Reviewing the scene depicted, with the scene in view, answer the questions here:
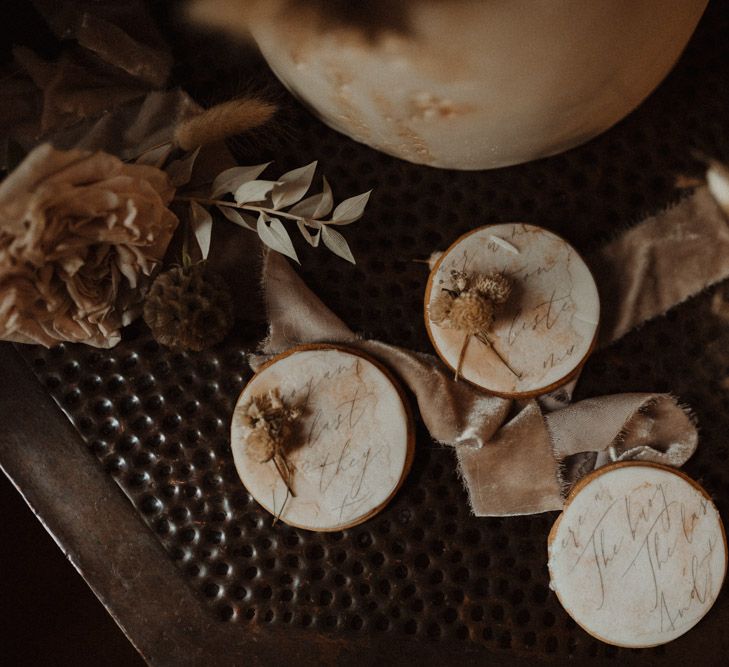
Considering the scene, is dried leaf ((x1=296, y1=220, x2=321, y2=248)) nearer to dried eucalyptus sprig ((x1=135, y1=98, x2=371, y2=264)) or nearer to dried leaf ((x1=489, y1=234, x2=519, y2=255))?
dried eucalyptus sprig ((x1=135, y1=98, x2=371, y2=264))

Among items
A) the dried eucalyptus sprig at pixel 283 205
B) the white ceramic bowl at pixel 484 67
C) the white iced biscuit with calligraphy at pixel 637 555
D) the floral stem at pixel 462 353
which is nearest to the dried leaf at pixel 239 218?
the dried eucalyptus sprig at pixel 283 205

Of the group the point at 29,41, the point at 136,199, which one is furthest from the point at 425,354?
the point at 29,41

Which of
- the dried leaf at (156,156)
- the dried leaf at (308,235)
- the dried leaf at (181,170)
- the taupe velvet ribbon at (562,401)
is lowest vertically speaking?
the taupe velvet ribbon at (562,401)

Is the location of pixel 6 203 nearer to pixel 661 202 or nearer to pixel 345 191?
pixel 345 191

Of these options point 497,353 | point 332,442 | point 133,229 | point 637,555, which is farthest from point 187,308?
point 637,555

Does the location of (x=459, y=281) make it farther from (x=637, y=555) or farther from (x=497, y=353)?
(x=637, y=555)

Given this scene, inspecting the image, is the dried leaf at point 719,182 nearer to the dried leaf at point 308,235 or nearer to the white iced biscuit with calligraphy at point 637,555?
the white iced biscuit with calligraphy at point 637,555
